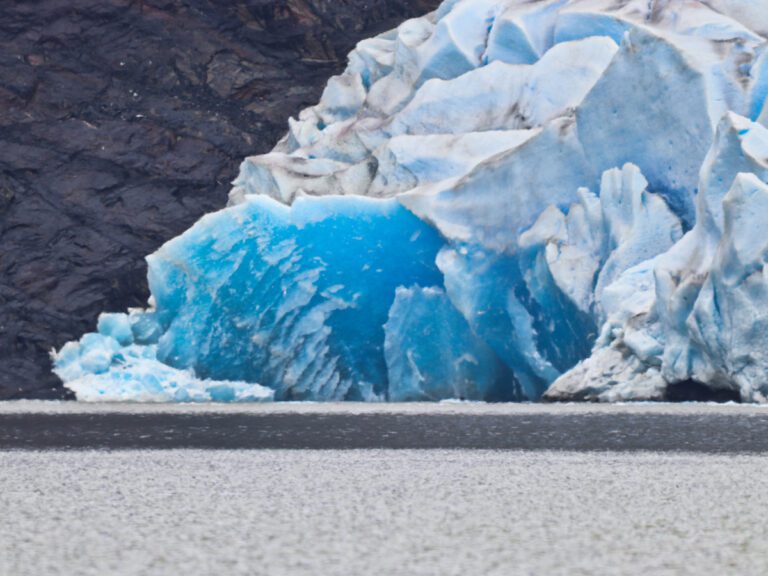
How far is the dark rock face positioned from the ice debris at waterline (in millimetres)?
3085

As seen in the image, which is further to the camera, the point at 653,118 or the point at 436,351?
the point at 436,351

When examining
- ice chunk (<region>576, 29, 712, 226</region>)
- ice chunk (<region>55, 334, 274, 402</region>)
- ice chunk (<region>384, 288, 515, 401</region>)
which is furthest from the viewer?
ice chunk (<region>55, 334, 274, 402</region>)

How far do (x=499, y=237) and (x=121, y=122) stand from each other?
22.7ft

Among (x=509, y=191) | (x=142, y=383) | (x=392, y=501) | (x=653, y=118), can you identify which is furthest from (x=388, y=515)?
(x=142, y=383)

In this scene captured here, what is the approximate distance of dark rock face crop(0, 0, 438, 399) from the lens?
42.7 ft

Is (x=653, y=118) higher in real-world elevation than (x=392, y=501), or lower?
lower

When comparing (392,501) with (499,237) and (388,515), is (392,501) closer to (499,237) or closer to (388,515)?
(388,515)

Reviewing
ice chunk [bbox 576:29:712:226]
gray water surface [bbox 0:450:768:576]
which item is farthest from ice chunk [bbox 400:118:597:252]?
gray water surface [bbox 0:450:768:576]

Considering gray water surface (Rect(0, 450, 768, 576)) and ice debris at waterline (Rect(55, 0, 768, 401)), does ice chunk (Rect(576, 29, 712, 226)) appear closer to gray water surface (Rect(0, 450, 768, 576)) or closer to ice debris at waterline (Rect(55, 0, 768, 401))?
Result: ice debris at waterline (Rect(55, 0, 768, 401))

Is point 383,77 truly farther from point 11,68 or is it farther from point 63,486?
point 63,486

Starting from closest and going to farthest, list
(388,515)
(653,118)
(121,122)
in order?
(388,515) → (653,118) → (121,122)

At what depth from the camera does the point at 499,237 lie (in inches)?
336

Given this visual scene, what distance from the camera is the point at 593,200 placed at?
809 cm

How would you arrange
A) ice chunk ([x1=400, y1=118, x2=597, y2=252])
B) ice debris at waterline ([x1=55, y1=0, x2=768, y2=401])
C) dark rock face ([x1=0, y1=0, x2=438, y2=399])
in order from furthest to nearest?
dark rock face ([x1=0, y1=0, x2=438, y2=399]) → ice chunk ([x1=400, y1=118, x2=597, y2=252]) → ice debris at waterline ([x1=55, y1=0, x2=768, y2=401])
